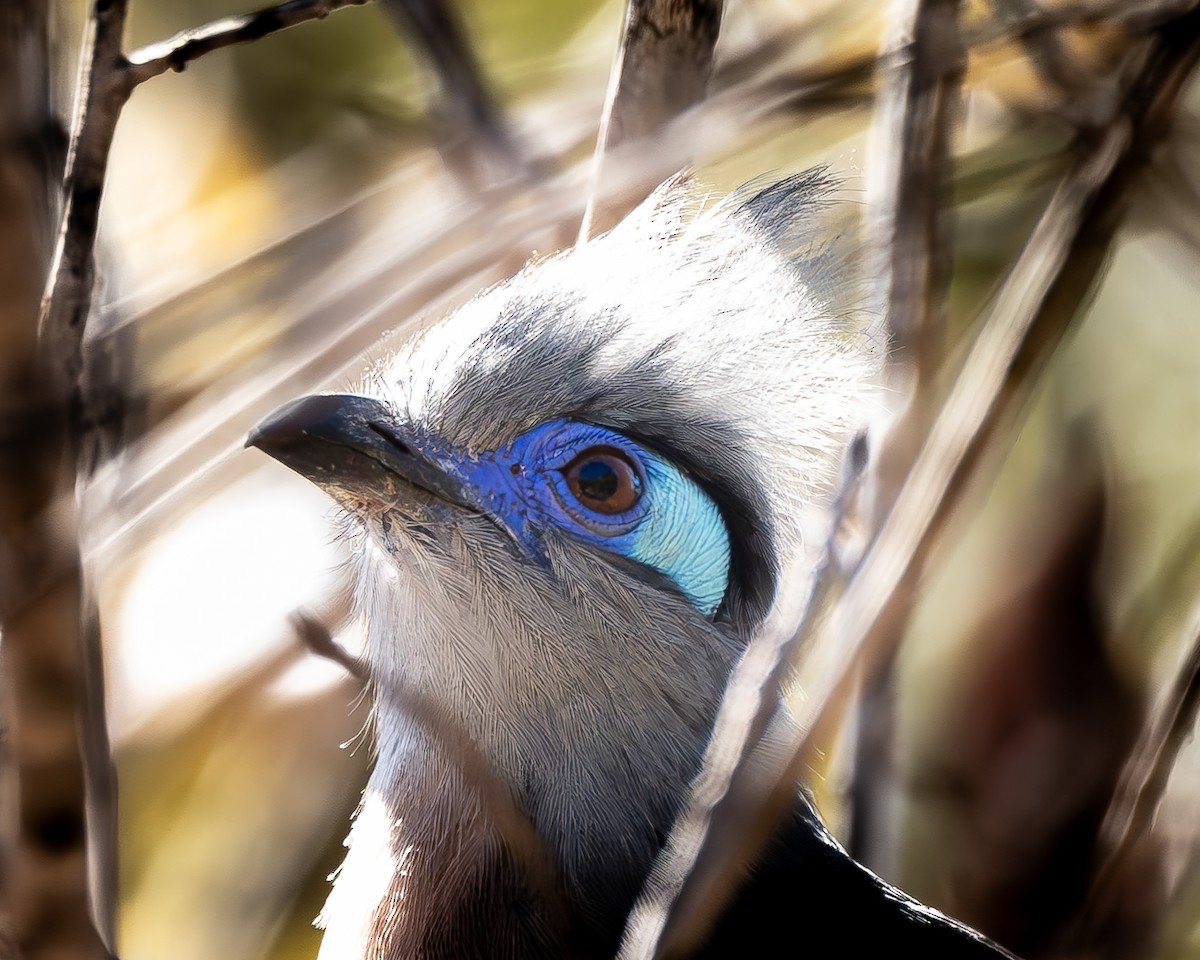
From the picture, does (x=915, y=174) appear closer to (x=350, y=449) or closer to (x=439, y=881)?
(x=350, y=449)

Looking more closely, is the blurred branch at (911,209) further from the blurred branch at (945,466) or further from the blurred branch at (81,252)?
the blurred branch at (81,252)

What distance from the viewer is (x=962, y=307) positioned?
4.47m

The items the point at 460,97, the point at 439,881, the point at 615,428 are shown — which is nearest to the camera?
the point at 439,881

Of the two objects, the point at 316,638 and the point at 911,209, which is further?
the point at 911,209

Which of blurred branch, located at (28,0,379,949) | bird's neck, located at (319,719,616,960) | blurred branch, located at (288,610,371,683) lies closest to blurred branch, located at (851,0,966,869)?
bird's neck, located at (319,719,616,960)

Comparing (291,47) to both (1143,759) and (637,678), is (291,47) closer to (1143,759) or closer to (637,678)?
(637,678)

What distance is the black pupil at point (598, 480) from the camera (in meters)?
2.53

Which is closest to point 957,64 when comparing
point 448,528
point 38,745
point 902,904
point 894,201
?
point 894,201

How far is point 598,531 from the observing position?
8.45ft

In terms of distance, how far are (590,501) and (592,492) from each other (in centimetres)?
2

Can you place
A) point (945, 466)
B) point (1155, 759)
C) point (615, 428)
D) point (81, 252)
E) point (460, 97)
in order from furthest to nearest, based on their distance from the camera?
point (460, 97) < point (615, 428) < point (1155, 759) < point (945, 466) < point (81, 252)

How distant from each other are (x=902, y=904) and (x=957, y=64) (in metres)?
1.53

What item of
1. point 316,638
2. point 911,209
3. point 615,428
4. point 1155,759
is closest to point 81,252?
point 316,638

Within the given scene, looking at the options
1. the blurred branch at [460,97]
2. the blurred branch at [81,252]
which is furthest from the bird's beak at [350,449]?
the blurred branch at [460,97]
